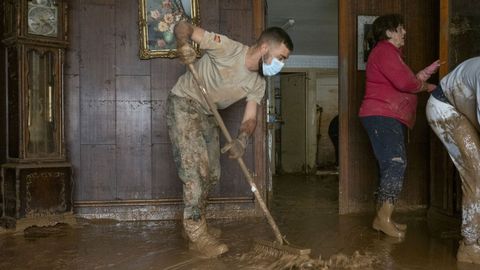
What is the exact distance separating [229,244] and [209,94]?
2.95 ft

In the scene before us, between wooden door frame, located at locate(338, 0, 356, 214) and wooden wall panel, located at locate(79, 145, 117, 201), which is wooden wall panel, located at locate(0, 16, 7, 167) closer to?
wooden wall panel, located at locate(79, 145, 117, 201)

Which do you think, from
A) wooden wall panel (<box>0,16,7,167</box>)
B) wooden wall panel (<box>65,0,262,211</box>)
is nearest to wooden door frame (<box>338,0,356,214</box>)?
wooden wall panel (<box>65,0,262,211</box>)

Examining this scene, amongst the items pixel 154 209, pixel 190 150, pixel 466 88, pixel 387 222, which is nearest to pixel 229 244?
pixel 190 150

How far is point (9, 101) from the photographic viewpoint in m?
3.55

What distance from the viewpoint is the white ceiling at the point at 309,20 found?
5.91 meters

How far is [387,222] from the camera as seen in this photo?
3.15 metres

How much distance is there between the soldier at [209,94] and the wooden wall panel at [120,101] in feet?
3.61

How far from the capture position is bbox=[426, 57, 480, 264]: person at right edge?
7.95 feet

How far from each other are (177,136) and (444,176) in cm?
200

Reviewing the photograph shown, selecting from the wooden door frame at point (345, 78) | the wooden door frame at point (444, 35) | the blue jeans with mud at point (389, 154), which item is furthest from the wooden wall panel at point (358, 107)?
the blue jeans with mud at point (389, 154)

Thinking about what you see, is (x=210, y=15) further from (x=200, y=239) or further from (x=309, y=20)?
(x=309, y=20)

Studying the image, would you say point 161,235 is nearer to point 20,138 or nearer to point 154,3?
point 20,138

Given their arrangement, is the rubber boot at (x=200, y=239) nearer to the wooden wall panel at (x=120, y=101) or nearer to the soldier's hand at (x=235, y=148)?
the soldier's hand at (x=235, y=148)

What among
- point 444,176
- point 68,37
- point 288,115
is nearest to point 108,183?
point 68,37
